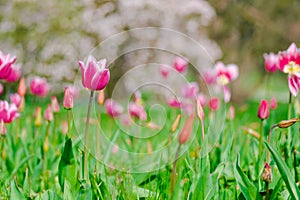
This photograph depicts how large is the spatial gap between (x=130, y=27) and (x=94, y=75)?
20.0ft

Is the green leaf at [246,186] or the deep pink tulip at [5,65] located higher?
the deep pink tulip at [5,65]

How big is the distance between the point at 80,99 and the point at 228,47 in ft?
20.9

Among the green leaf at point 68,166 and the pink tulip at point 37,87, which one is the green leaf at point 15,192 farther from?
the pink tulip at point 37,87

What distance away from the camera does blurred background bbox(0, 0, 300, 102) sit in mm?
6855

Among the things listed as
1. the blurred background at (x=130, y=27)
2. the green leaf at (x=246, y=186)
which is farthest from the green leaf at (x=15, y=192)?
the blurred background at (x=130, y=27)

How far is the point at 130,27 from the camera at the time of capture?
7.35m

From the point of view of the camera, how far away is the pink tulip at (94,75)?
1309 mm

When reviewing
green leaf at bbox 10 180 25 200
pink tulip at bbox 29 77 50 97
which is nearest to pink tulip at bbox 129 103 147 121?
pink tulip at bbox 29 77 50 97

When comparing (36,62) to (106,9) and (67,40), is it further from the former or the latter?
(106,9)

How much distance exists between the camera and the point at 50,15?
6.88 meters

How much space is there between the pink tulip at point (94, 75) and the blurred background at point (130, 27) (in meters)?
5.62

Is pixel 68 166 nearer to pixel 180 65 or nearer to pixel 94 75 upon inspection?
pixel 94 75

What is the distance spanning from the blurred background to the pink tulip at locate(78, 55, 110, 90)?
5620 millimetres

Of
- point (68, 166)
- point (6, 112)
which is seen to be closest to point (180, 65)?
point (6, 112)
